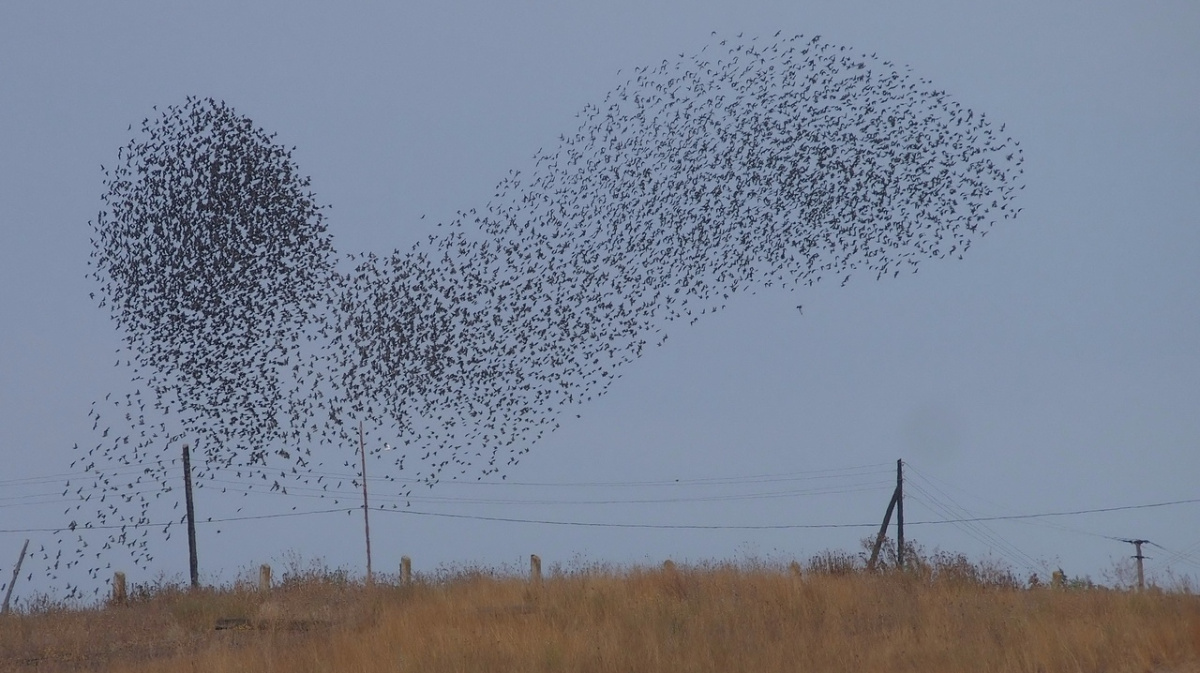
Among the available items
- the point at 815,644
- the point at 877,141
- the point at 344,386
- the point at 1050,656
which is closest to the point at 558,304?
the point at 344,386

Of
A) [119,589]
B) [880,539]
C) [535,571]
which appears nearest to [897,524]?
[880,539]

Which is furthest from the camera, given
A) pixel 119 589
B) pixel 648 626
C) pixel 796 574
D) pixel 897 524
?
pixel 897 524

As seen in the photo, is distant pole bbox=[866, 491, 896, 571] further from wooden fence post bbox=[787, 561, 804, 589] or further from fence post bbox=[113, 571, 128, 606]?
fence post bbox=[113, 571, 128, 606]

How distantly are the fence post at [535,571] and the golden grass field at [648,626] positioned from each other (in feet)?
1.18

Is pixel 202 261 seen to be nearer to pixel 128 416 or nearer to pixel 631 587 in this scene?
pixel 128 416

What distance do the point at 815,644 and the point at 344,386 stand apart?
46.3 ft

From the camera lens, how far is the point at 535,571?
21.2 meters

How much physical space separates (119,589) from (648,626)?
1381 cm

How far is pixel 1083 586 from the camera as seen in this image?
18594 mm

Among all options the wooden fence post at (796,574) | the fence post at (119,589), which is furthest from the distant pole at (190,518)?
the wooden fence post at (796,574)

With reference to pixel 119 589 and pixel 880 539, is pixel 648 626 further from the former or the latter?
pixel 119 589

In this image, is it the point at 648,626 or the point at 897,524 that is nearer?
the point at 648,626

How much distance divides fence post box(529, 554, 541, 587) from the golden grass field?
36cm

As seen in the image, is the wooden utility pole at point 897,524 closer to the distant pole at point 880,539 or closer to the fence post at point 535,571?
the distant pole at point 880,539
